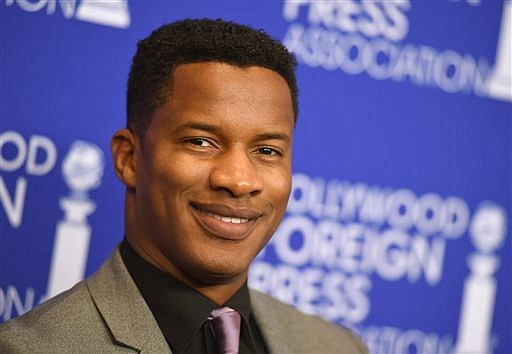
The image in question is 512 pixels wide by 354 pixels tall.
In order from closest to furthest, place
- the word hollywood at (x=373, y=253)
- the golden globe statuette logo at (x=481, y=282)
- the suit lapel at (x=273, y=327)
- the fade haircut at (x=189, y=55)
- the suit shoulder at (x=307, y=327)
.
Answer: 1. the fade haircut at (x=189, y=55)
2. the suit lapel at (x=273, y=327)
3. the suit shoulder at (x=307, y=327)
4. the word hollywood at (x=373, y=253)
5. the golden globe statuette logo at (x=481, y=282)

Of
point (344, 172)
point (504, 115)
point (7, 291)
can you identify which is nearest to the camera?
point (7, 291)

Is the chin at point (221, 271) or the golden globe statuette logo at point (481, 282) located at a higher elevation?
the chin at point (221, 271)

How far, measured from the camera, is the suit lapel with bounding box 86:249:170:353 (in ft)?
5.77

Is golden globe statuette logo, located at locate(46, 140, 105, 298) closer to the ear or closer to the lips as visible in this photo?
the ear

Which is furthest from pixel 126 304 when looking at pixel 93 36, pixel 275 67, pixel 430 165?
pixel 430 165

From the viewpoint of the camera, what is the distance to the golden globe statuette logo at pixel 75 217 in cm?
236

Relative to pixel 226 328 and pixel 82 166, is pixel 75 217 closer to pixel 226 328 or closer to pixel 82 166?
pixel 82 166

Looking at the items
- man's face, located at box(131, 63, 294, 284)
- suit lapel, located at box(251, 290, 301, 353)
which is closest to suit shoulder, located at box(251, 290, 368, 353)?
suit lapel, located at box(251, 290, 301, 353)

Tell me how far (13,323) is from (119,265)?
0.24 m

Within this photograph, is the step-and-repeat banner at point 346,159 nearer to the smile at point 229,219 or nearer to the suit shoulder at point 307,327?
the suit shoulder at point 307,327

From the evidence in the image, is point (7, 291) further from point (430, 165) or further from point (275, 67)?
point (430, 165)

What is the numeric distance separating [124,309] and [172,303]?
10 centimetres

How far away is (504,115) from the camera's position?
2.99 metres

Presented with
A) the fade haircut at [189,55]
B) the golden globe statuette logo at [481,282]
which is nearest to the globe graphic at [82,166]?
the fade haircut at [189,55]
